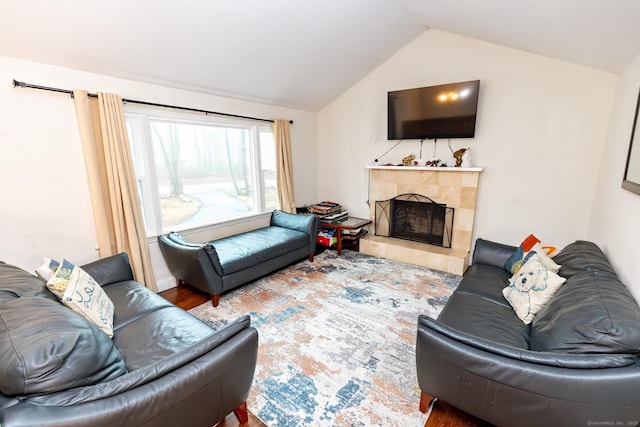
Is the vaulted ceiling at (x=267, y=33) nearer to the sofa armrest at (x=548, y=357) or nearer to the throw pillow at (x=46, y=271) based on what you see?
the throw pillow at (x=46, y=271)

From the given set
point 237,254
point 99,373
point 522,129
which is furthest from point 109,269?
point 522,129

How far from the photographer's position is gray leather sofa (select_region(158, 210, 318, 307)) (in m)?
2.66

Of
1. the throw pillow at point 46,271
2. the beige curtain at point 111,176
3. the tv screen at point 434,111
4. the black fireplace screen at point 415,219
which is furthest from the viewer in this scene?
the black fireplace screen at point 415,219

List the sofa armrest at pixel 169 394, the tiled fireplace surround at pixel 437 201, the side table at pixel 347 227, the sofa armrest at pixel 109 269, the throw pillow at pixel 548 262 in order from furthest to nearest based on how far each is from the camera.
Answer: the side table at pixel 347 227 < the tiled fireplace surround at pixel 437 201 < the sofa armrest at pixel 109 269 < the throw pillow at pixel 548 262 < the sofa armrest at pixel 169 394

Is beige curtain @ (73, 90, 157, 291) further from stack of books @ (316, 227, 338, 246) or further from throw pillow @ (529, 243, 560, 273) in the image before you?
throw pillow @ (529, 243, 560, 273)

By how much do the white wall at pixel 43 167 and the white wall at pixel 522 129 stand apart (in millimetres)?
3310

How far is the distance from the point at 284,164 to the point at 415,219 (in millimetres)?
2048

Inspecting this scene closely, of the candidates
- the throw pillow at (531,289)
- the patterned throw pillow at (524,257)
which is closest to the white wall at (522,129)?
the patterned throw pillow at (524,257)

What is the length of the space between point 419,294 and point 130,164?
306cm

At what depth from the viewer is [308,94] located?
161 inches

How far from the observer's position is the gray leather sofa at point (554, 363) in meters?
1.08

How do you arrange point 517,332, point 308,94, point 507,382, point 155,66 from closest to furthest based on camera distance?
point 507,382, point 517,332, point 155,66, point 308,94

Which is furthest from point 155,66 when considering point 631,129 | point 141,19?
point 631,129

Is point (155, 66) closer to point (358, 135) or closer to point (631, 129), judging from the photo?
point (358, 135)
